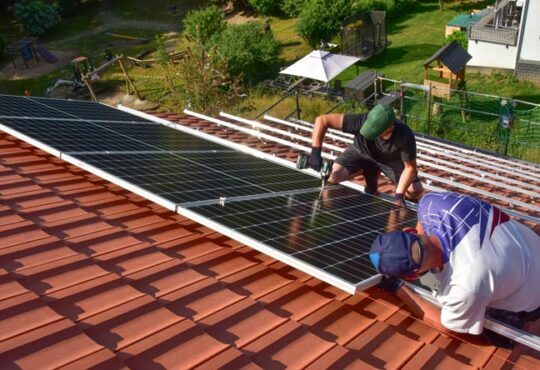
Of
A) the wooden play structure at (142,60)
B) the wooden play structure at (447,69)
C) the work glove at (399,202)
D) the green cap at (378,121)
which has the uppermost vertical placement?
the green cap at (378,121)

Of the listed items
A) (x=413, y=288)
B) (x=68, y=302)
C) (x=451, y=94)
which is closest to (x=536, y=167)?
(x=451, y=94)

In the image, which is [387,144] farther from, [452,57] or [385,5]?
[385,5]

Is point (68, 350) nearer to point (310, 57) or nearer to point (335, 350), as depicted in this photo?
point (335, 350)

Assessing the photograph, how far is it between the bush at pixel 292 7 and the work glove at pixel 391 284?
33759 millimetres

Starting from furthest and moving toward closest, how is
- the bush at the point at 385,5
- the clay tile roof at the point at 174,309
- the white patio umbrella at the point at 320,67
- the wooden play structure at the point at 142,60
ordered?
1. the wooden play structure at the point at 142,60
2. the bush at the point at 385,5
3. the white patio umbrella at the point at 320,67
4. the clay tile roof at the point at 174,309

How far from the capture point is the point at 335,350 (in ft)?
11.6

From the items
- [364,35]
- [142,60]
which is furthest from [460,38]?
[142,60]

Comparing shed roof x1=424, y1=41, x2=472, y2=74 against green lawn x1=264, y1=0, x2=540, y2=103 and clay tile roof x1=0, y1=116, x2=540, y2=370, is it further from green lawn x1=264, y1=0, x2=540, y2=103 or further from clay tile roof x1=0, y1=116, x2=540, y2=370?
clay tile roof x1=0, y1=116, x2=540, y2=370

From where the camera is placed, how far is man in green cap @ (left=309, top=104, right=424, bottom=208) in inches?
227

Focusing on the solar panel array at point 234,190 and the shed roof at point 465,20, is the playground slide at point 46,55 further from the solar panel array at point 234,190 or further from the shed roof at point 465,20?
the solar panel array at point 234,190

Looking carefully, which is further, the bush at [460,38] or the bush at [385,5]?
the bush at [385,5]

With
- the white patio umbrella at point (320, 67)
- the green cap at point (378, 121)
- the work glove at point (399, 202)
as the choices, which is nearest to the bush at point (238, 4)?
the white patio umbrella at point (320, 67)

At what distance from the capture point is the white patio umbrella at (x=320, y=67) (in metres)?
18.7

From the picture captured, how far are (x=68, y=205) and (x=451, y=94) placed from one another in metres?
19.3
